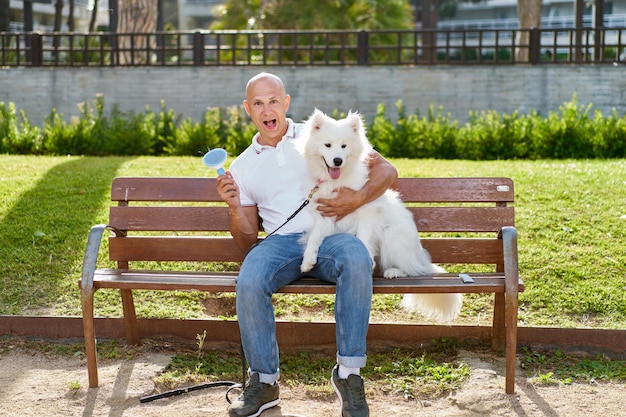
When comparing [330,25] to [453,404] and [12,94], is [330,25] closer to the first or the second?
[12,94]

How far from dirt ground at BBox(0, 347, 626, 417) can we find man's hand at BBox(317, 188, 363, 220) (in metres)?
0.99

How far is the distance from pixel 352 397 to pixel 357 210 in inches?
43.8

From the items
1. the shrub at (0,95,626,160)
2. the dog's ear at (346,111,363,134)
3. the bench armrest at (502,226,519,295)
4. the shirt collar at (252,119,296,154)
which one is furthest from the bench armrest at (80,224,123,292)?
the shrub at (0,95,626,160)

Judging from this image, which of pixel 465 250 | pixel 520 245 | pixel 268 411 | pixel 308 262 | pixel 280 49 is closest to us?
pixel 268 411

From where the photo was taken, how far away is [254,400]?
3.92 m

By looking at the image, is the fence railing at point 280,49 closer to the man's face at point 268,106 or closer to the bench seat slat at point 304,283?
the man's face at point 268,106

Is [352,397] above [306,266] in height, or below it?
below

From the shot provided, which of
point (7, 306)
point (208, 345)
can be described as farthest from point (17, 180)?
point (208, 345)

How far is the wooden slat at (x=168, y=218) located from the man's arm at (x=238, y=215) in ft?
1.18

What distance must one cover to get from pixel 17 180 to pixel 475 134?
6535mm

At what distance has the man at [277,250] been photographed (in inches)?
156

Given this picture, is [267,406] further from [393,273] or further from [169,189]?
[169,189]

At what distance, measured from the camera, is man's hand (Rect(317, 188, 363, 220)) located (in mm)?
4430

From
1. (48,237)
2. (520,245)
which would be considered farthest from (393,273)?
(48,237)
